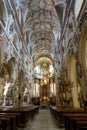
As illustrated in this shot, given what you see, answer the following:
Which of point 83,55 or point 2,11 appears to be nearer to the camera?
point 83,55

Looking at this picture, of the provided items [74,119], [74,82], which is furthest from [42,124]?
[74,82]

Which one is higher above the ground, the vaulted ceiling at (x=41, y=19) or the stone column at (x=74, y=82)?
the vaulted ceiling at (x=41, y=19)

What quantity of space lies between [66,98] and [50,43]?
19.8 meters

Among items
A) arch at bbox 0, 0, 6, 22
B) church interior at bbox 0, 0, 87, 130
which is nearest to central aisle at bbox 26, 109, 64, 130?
church interior at bbox 0, 0, 87, 130

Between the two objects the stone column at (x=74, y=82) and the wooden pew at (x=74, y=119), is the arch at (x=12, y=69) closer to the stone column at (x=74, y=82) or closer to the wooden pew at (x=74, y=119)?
the stone column at (x=74, y=82)

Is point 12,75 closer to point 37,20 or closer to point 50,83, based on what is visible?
point 37,20

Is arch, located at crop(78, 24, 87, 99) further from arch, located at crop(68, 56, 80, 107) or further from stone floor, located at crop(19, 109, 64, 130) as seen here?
arch, located at crop(68, 56, 80, 107)

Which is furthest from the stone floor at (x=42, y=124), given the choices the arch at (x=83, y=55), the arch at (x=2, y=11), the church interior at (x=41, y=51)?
the arch at (x=2, y=11)

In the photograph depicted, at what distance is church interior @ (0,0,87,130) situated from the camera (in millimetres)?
6836

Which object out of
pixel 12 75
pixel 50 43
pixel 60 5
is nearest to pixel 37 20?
pixel 60 5

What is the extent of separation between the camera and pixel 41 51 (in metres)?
36.1

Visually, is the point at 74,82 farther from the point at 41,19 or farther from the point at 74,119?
the point at 41,19

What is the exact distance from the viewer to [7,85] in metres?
13.7

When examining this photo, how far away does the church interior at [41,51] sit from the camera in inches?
269
